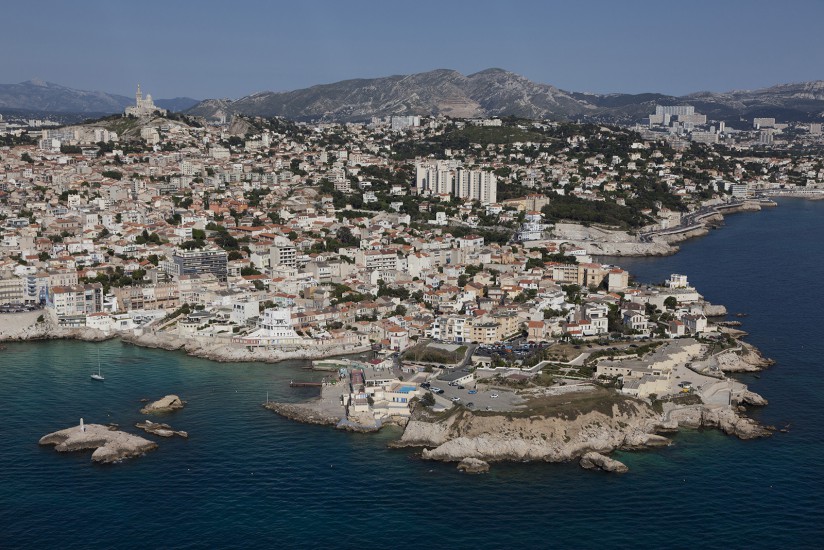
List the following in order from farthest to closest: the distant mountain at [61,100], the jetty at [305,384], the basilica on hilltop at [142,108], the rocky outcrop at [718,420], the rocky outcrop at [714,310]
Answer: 1. the distant mountain at [61,100]
2. the basilica on hilltop at [142,108]
3. the rocky outcrop at [714,310]
4. the jetty at [305,384]
5. the rocky outcrop at [718,420]

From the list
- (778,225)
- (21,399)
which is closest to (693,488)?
(21,399)

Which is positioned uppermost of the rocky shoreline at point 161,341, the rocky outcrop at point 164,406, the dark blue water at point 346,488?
the rocky shoreline at point 161,341

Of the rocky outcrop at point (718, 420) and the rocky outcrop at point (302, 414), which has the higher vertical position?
the rocky outcrop at point (718, 420)

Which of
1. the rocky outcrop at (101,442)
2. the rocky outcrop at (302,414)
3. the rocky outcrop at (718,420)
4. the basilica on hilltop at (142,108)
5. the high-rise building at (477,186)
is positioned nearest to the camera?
the rocky outcrop at (101,442)

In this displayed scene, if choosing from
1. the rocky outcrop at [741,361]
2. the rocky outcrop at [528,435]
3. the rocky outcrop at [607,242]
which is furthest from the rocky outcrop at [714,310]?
the rocky outcrop at [607,242]

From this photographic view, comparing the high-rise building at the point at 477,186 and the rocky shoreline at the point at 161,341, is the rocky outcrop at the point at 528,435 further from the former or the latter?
the high-rise building at the point at 477,186

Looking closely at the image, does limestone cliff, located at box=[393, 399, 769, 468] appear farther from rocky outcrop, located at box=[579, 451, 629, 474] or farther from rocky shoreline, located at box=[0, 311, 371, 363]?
rocky shoreline, located at box=[0, 311, 371, 363]

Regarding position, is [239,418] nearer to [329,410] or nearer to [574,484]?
[329,410]
